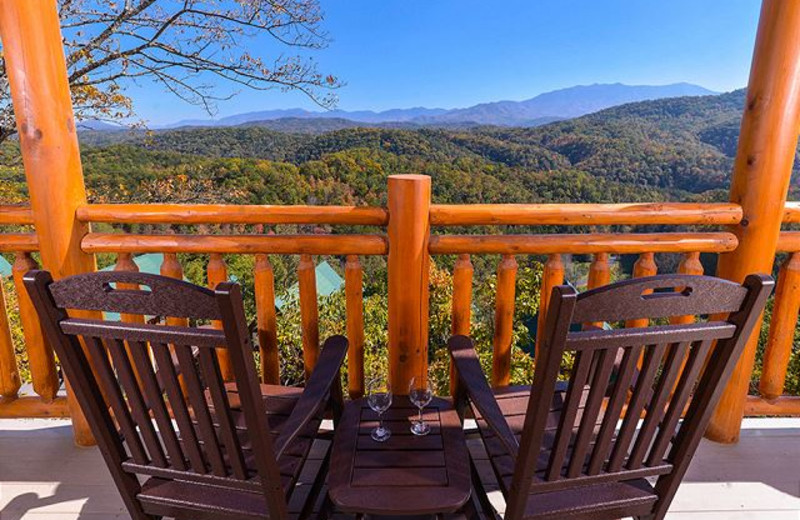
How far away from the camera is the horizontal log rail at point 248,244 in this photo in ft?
6.05

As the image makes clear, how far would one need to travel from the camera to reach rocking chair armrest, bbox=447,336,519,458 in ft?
4.05

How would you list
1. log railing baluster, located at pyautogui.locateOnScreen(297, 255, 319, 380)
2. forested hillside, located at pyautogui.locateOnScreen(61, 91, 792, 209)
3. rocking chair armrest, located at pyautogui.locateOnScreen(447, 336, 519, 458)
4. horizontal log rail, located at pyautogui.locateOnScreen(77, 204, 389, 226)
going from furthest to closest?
forested hillside, located at pyautogui.locateOnScreen(61, 91, 792, 209) < log railing baluster, located at pyautogui.locateOnScreen(297, 255, 319, 380) < horizontal log rail, located at pyautogui.locateOnScreen(77, 204, 389, 226) < rocking chair armrest, located at pyautogui.locateOnScreen(447, 336, 519, 458)

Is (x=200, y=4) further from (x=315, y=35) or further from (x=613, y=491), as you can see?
(x=613, y=491)

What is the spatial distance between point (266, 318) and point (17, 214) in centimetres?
102

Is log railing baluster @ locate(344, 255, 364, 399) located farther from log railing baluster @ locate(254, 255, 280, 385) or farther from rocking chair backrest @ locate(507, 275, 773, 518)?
rocking chair backrest @ locate(507, 275, 773, 518)

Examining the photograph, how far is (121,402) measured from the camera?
1190 mm

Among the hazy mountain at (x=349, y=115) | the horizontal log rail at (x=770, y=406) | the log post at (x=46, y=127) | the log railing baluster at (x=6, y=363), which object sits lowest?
the horizontal log rail at (x=770, y=406)

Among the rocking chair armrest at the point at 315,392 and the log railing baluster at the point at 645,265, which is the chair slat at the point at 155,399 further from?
the log railing baluster at the point at 645,265

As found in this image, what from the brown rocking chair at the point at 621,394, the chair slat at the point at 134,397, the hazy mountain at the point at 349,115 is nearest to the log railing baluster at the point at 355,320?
the brown rocking chair at the point at 621,394

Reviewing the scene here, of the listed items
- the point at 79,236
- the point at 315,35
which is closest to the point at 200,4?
the point at 315,35

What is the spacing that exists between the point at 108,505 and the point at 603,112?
20.3m

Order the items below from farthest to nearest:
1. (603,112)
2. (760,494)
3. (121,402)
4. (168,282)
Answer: (603,112)
(760,494)
(121,402)
(168,282)

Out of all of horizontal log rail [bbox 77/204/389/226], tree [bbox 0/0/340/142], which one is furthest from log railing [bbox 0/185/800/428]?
tree [bbox 0/0/340/142]

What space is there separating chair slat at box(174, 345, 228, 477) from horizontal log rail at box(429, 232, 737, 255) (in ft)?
3.35
